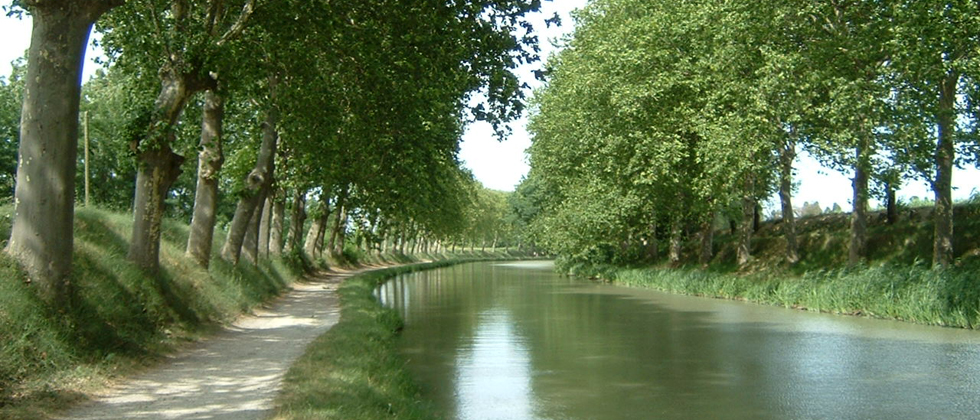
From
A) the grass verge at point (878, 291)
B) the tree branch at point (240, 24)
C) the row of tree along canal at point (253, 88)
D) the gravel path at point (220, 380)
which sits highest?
the tree branch at point (240, 24)

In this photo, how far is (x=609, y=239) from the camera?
38.8 metres

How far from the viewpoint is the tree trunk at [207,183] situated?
18.4 meters

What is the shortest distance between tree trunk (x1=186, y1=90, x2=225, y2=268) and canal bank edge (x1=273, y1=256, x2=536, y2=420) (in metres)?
4.97

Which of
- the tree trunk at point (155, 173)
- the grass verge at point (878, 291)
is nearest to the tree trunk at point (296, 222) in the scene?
the grass verge at point (878, 291)

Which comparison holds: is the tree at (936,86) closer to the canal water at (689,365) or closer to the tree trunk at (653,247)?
the canal water at (689,365)

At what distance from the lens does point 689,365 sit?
14328mm

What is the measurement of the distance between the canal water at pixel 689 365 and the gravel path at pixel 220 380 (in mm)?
2221

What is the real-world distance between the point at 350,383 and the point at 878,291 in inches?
666

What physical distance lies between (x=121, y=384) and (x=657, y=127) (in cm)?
2279

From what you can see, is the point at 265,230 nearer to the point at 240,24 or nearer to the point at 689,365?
the point at 240,24

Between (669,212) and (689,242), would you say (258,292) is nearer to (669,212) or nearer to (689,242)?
(669,212)

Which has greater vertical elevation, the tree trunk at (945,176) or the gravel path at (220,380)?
the tree trunk at (945,176)

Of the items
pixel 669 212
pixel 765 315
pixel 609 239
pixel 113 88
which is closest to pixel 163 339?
pixel 765 315

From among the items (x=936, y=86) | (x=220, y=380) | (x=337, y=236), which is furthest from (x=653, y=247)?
(x=220, y=380)
